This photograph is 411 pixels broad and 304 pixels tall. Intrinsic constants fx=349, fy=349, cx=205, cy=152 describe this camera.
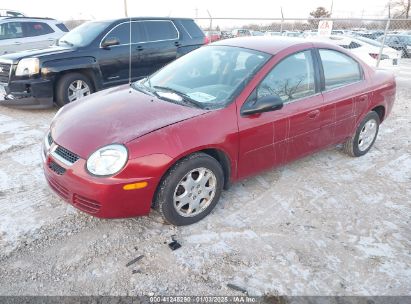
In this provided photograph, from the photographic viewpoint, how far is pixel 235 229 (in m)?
3.16

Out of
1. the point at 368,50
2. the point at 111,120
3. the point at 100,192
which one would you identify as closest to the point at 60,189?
the point at 100,192

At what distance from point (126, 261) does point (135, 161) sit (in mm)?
791

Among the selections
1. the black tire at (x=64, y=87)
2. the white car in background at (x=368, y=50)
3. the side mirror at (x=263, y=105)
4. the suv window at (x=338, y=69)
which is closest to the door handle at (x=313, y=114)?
the suv window at (x=338, y=69)

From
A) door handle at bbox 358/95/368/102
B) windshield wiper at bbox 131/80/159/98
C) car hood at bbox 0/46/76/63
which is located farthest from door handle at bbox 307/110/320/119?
car hood at bbox 0/46/76/63

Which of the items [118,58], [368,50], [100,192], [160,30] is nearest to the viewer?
[100,192]

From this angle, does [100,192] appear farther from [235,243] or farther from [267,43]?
[267,43]

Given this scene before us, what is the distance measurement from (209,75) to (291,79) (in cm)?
86

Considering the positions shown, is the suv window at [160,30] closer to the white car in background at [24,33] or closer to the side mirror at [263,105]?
the white car in background at [24,33]

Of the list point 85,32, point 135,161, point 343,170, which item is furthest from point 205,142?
point 85,32

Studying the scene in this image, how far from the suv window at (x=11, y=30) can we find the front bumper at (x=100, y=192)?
8324 mm

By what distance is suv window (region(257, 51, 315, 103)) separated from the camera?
344cm

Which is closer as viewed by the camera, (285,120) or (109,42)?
(285,120)

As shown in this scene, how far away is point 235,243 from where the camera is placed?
2977 mm

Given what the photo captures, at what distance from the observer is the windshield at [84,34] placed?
21.7 feet
